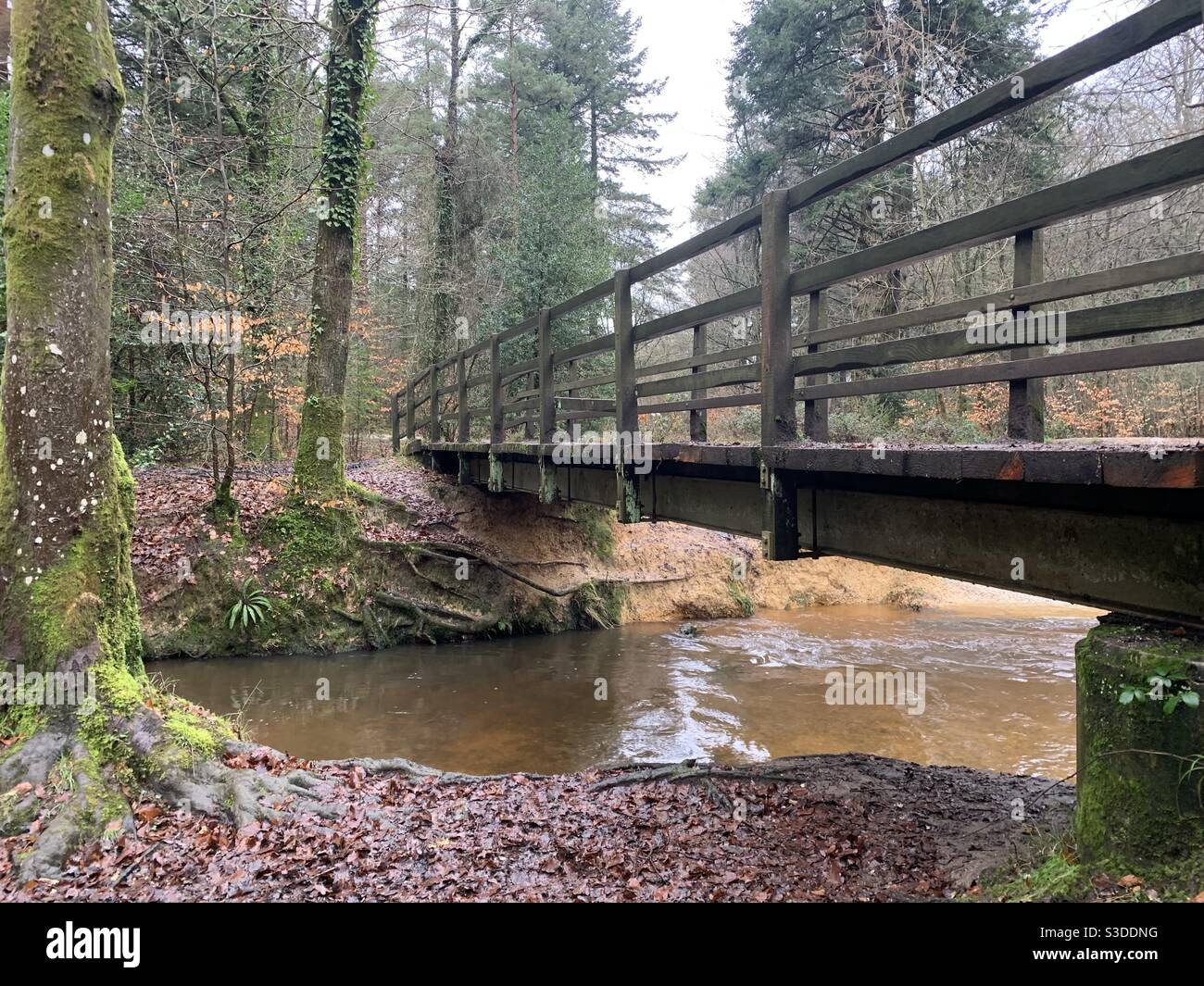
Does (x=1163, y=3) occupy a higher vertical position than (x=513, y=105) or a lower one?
lower

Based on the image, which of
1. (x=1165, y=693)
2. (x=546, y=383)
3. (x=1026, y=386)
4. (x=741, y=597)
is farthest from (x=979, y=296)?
(x=741, y=597)

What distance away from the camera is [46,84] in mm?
4633

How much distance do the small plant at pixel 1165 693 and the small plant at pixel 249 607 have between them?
10.5 m

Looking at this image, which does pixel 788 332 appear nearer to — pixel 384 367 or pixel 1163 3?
pixel 1163 3

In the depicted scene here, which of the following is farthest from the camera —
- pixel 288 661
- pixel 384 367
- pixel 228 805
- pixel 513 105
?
pixel 384 367

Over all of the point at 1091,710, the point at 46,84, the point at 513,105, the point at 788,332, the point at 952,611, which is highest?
the point at 513,105

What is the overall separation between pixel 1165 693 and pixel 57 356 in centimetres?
621

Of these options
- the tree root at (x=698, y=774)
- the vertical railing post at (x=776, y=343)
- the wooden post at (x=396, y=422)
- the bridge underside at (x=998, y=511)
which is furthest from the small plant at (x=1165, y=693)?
the wooden post at (x=396, y=422)

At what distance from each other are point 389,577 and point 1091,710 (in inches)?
420

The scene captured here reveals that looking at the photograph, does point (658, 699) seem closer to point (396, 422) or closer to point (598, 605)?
point (598, 605)

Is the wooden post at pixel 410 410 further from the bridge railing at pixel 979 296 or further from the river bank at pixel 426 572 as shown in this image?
the bridge railing at pixel 979 296
